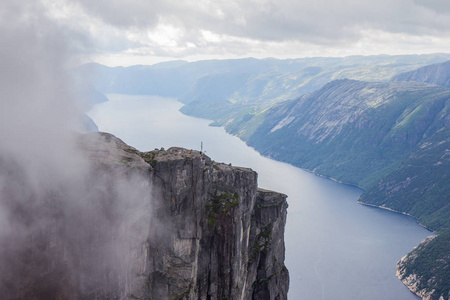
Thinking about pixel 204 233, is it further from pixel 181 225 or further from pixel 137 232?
pixel 137 232

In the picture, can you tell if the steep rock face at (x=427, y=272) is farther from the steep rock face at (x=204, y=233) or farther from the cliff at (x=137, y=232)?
the cliff at (x=137, y=232)

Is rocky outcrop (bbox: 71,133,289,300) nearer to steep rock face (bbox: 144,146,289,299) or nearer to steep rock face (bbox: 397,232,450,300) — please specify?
steep rock face (bbox: 144,146,289,299)

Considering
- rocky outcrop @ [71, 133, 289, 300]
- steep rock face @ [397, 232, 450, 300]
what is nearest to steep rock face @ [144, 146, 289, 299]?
rocky outcrop @ [71, 133, 289, 300]

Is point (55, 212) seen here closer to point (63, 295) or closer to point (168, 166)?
point (63, 295)

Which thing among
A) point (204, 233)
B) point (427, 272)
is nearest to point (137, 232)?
point (204, 233)

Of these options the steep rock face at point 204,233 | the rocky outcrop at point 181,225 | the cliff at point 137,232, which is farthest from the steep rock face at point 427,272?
the rocky outcrop at point 181,225
